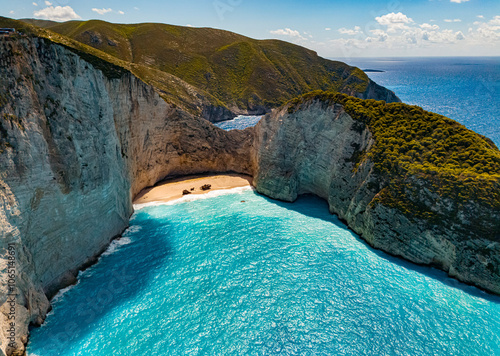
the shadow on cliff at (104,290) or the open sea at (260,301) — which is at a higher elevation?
the shadow on cliff at (104,290)

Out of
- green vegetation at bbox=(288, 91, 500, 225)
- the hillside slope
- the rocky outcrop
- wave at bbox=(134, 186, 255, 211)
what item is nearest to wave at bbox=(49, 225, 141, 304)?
wave at bbox=(134, 186, 255, 211)

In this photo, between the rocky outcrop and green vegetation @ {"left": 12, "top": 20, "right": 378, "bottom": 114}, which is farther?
green vegetation @ {"left": 12, "top": 20, "right": 378, "bottom": 114}

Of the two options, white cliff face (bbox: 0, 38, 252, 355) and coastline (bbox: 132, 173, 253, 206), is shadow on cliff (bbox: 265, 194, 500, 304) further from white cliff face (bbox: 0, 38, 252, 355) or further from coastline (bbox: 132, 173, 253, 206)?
white cliff face (bbox: 0, 38, 252, 355)

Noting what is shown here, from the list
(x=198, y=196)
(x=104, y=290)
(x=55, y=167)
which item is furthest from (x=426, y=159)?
(x=55, y=167)

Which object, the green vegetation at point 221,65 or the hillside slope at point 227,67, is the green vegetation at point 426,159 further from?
the green vegetation at point 221,65

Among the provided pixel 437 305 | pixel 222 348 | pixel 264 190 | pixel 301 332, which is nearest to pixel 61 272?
pixel 222 348

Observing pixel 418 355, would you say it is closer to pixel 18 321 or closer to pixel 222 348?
pixel 222 348

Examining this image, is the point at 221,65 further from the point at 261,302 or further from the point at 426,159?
the point at 261,302

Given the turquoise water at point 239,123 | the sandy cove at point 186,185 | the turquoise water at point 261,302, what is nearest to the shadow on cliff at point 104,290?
the turquoise water at point 261,302
